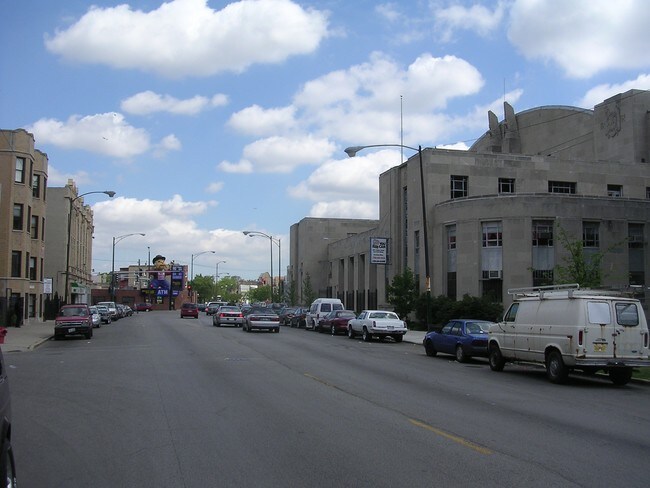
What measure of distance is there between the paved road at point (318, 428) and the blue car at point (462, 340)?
3364mm

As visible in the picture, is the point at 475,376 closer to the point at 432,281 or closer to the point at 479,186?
the point at 432,281

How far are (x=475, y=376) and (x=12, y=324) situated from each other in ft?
111

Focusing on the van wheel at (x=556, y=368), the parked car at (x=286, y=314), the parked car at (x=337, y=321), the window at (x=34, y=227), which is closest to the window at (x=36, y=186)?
the window at (x=34, y=227)

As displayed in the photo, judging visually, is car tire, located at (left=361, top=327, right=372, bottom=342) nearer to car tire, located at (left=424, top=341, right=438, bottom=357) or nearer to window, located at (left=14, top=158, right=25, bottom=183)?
car tire, located at (left=424, top=341, right=438, bottom=357)

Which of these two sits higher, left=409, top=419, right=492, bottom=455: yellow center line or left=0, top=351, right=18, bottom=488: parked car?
left=0, top=351, right=18, bottom=488: parked car

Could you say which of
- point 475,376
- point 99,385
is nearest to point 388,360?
point 475,376

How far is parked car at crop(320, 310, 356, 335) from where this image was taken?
3697 cm

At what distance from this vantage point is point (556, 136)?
61.4m

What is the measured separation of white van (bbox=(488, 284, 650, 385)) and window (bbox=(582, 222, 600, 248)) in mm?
29200

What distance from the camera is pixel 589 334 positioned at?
15422 millimetres

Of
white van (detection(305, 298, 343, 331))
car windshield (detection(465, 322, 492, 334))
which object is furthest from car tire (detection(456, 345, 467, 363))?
white van (detection(305, 298, 343, 331))

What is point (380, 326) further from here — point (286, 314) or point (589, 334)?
point (286, 314)

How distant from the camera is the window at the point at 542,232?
42.8 meters

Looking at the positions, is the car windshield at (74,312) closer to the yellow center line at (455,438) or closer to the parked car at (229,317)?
the parked car at (229,317)
